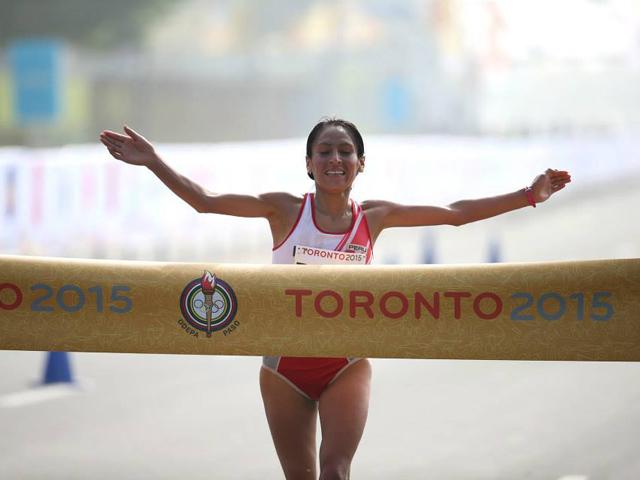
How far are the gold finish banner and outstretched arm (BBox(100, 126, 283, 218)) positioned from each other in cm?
34

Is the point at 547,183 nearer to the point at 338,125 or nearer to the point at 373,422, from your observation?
the point at 338,125

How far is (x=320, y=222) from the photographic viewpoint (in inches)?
234

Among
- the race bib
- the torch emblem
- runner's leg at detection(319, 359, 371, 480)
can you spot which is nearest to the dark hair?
the race bib

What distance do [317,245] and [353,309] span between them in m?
0.44

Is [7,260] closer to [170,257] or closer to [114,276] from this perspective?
[114,276]

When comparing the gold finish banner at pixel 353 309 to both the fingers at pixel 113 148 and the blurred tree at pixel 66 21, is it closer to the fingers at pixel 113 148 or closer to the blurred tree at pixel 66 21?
the fingers at pixel 113 148

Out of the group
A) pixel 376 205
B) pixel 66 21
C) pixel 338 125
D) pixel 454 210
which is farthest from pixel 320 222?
pixel 66 21

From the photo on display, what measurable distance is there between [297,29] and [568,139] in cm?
2911

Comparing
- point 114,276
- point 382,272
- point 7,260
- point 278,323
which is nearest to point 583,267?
point 382,272

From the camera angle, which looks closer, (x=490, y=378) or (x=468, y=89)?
(x=490, y=378)

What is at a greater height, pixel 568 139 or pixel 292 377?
pixel 568 139

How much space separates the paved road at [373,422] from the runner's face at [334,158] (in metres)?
2.77

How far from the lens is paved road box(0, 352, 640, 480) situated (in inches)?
328

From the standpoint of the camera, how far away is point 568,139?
1312 inches
